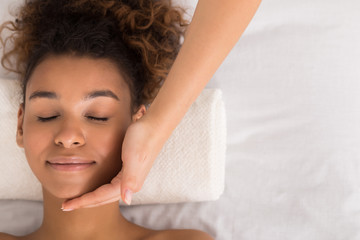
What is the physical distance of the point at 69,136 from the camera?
50.0 inches

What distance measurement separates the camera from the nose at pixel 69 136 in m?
1.27

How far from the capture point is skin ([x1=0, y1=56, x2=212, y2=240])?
130cm

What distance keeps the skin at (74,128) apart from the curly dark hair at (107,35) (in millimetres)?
Answer: 61

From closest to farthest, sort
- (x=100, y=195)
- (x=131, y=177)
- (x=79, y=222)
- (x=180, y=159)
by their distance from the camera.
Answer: (x=131, y=177) < (x=100, y=195) < (x=79, y=222) < (x=180, y=159)

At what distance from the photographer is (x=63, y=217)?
146 centimetres

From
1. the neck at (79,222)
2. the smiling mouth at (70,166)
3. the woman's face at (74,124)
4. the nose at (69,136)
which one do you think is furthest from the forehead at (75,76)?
the neck at (79,222)

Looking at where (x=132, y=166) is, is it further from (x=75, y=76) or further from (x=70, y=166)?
(x=75, y=76)

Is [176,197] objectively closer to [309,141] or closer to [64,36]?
[309,141]

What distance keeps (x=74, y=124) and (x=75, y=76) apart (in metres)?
0.15

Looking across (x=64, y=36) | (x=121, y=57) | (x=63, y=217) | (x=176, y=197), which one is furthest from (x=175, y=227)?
(x=64, y=36)

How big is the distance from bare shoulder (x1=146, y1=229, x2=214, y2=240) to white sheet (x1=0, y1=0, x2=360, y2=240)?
0.13 meters

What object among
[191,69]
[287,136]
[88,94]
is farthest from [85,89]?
[287,136]

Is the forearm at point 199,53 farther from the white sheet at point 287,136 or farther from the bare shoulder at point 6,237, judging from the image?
the bare shoulder at point 6,237

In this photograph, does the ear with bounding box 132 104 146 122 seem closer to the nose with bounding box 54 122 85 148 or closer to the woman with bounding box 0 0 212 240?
the woman with bounding box 0 0 212 240
